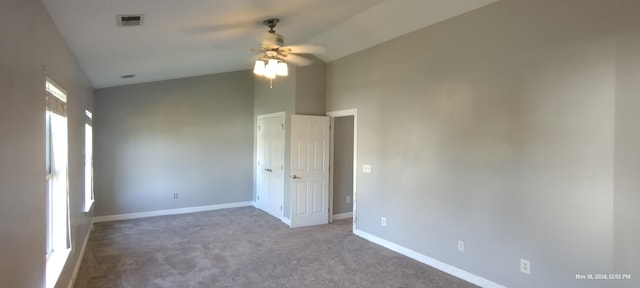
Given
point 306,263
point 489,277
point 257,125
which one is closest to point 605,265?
point 489,277

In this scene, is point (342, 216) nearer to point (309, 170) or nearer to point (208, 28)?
point (309, 170)

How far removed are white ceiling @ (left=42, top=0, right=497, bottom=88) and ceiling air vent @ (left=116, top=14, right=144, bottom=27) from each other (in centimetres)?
5

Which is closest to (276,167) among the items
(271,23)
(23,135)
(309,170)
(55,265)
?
(309,170)

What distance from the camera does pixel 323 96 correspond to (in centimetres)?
594

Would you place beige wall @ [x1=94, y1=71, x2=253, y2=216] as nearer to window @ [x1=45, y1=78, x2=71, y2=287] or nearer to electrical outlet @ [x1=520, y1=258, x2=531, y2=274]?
window @ [x1=45, y1=78, x2=71, y2=287]

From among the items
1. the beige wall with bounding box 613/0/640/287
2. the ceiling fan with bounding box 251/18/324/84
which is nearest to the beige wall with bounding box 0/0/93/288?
the ceiling fan with bounding box 251/18/324/84

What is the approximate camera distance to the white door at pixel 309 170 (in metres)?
5.68

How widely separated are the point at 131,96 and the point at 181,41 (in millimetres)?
3233

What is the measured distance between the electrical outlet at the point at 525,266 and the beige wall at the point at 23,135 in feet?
12.2

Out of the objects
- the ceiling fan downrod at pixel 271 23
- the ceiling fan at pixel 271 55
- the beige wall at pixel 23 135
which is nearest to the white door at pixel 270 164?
the ceiling fan at pixel 271 55

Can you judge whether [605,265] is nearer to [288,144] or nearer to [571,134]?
[571,134]

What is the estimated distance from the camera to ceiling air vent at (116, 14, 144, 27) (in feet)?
8.11

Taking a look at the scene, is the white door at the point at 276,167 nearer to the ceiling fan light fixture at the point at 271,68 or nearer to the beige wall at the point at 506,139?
the beige wall at the point at 506,139

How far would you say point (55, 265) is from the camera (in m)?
2.74
